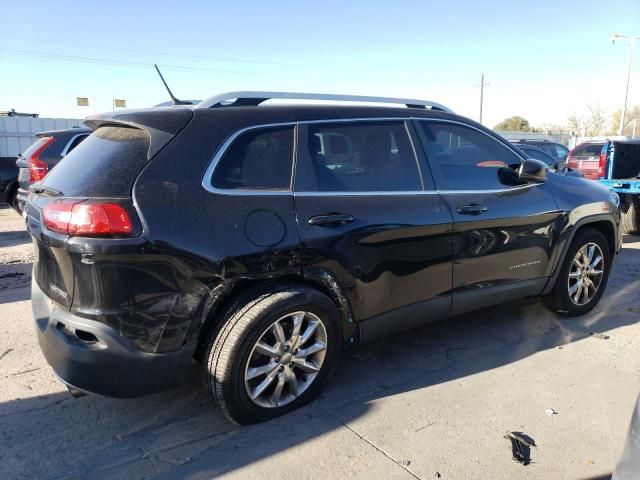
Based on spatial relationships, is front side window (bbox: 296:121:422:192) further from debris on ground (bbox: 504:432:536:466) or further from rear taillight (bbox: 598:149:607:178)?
rear taillight (bbox: 598:149:607:178)

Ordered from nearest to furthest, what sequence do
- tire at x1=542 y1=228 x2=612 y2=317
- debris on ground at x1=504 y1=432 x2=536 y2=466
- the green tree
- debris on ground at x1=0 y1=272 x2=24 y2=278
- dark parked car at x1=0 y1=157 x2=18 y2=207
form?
debris on ground at x1=504 y1=432 x2=536 y2=466, tire at x1=542 y1=228 x2=612 y2=317, debris on ground at x1=0 y1=272 x2=24 y2=278, dark parked car at x1=0 y1=157 x2=18 y2=207, the green tree

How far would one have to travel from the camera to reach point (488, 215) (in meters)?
3.86

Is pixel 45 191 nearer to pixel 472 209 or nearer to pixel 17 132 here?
pixel 472 209

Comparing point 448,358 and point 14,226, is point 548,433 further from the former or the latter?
point 14,226

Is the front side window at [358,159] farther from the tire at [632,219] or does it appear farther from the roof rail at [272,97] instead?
the tire at [632,219]

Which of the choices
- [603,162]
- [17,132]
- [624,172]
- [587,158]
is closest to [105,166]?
[603,162]

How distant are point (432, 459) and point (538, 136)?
138 ft

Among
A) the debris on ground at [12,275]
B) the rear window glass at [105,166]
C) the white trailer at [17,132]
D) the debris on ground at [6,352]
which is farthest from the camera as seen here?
the white trailer at [17,132]

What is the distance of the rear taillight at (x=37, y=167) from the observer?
8.31m

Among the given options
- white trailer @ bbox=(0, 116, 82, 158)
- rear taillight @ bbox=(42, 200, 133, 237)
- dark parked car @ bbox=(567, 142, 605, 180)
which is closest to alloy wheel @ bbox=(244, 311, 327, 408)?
rear taillight @ bbox=(42, 200, 133, 237)

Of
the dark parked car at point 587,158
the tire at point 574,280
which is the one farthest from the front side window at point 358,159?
the dark parked car at point 587,158

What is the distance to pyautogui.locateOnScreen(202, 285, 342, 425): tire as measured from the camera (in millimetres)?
2820

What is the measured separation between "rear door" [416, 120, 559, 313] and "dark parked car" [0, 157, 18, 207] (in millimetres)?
10342

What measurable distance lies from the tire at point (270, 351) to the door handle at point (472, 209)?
1244mm
